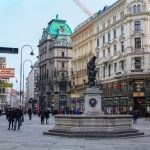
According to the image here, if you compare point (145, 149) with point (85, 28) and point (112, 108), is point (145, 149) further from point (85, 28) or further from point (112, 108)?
point (85, 28)

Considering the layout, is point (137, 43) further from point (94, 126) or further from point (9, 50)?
point (9, 50)

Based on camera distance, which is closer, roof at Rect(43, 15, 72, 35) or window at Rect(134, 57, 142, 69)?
window at Rect(134, 57, 142, 69)

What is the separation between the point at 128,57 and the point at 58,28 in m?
73.2

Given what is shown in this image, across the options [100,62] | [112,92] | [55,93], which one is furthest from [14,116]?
[55,93]

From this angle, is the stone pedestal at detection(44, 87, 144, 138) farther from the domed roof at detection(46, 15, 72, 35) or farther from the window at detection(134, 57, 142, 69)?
the domed roof at detection(46, 15, 72, 35)

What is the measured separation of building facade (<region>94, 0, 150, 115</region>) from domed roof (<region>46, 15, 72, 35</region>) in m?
59.6

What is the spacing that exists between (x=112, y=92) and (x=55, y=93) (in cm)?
5639

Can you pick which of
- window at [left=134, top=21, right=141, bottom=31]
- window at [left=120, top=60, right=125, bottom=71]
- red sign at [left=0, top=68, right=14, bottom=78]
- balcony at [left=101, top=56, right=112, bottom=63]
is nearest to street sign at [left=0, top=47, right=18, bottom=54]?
red sign at [left=0, top=68, right=14, bottom=78]

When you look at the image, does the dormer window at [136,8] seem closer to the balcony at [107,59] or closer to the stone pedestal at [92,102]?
the balcony at [107,59]

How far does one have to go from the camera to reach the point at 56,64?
441ft

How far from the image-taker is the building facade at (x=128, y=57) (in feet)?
230

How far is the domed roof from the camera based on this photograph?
13975 cm

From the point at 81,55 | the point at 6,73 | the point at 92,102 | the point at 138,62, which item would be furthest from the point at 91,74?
the point at 81,55

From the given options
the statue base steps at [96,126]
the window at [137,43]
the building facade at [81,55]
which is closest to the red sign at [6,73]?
the window at [137,43]
